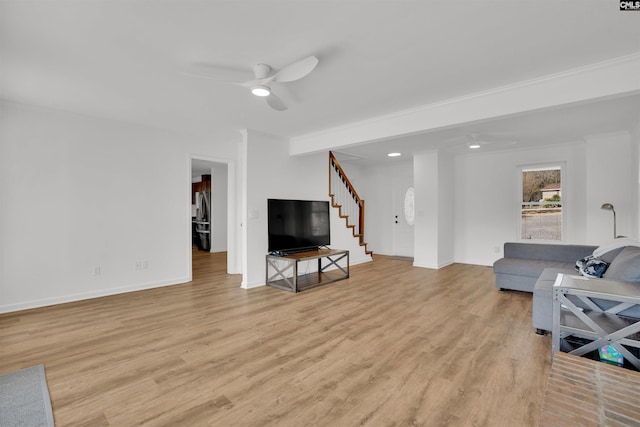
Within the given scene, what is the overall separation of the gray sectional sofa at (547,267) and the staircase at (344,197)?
3.10m

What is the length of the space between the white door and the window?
246cm

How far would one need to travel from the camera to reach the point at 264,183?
514 cm

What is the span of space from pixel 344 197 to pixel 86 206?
4.68 meters

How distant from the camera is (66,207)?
13.3 ft

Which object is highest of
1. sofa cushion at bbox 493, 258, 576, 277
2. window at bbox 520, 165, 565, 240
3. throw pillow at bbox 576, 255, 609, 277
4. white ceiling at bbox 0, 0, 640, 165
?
white ceiling at bbox 0, 0, 640, 165

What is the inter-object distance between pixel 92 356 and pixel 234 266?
343cm

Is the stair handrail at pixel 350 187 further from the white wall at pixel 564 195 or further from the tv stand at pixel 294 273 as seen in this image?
the white wall at pixel 564 195

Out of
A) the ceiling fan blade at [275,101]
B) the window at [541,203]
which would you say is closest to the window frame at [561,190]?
the window at [541,203]

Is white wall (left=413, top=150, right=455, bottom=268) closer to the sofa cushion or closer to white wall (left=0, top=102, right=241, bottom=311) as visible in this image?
the sofa cushion

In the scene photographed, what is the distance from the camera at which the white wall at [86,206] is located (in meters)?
3.71

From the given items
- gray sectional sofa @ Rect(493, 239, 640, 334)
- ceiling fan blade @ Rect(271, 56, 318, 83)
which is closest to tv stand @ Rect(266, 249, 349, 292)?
gray sectional sofa @ Rect(493, 239, 640, 334)

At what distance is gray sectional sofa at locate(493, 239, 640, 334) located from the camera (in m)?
2.66

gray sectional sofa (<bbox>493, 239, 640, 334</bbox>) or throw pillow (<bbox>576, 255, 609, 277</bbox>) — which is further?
throw pillow (<bbox>576, 255, 609, 277</bbox>)

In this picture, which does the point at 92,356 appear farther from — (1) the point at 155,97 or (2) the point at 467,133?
(2) the point at 467,133
